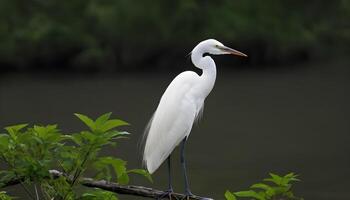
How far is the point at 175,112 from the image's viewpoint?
4.30 metres

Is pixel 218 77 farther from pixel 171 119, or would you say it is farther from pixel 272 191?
pixel 272 191

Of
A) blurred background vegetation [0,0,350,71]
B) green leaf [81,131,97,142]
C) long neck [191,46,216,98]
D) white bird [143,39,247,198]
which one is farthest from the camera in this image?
blurred background vegetation [0,0,350,71]

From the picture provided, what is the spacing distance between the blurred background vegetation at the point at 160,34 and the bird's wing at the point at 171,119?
74.1 ft

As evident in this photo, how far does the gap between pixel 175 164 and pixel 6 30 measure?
18239mm

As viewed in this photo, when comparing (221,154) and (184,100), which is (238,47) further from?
(184,100)

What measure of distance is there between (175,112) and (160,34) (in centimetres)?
2380

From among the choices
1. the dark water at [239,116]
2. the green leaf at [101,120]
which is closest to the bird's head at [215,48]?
the green leaf at [101,120]

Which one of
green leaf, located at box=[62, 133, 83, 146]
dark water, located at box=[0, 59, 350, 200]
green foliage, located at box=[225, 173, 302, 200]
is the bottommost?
green foliage, located at box=[225, 173, 302, 200]

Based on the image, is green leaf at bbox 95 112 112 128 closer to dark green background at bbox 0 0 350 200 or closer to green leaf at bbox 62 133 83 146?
green leaf at bbox 62 133 83 146

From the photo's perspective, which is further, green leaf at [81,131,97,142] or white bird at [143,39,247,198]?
white bird at [143,39,247,198]

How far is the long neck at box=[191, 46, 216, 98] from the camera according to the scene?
4.17m

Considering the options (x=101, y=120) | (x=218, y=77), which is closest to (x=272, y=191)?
(x=101, y=120)

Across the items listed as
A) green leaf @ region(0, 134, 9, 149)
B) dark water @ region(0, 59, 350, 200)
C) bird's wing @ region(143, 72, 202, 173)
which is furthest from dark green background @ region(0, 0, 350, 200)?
green leaf @ region(0, 134, 9, 149)

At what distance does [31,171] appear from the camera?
251 centimetres
